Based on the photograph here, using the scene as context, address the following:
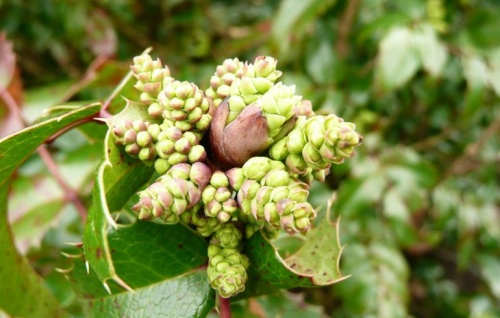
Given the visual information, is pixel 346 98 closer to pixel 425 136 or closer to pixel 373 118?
pixel 373 118

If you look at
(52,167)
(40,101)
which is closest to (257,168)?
(52,167)

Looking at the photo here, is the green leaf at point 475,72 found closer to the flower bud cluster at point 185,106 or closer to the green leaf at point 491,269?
Answer: the green leaf at point 491,269

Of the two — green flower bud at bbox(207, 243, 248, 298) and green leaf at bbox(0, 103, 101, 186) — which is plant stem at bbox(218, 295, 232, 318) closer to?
green flower bud at bbox(207, 243, 248, 298)

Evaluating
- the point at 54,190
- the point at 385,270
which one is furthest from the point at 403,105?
the point at 54,190

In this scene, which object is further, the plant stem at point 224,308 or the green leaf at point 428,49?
the green leaf at point 428,49

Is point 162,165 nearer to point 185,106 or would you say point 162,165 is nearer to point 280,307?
point 185,106

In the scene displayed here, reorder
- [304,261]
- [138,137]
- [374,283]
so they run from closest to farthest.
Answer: [138,137]
[304,261]
[374,283]

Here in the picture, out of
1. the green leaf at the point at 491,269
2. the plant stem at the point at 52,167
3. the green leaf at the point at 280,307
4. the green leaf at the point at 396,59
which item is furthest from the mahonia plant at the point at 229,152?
the green leaf at the point at 491,269
